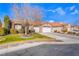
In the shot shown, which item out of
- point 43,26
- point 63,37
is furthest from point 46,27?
point 63,37

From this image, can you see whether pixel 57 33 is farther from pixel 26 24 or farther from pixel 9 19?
pixel 9 19

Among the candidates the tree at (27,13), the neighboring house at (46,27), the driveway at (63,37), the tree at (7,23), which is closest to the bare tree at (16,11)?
the tree at (27,13)

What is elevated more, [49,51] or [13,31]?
[13,31]

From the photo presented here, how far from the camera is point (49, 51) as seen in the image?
3.01 m

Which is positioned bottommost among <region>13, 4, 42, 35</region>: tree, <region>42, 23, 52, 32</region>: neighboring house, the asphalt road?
the asphalt road

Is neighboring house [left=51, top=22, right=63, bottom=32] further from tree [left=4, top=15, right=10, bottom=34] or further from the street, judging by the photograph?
tree [left=4, top=15, right=10, bottom=34]

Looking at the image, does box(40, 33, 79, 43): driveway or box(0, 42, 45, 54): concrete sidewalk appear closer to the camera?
box(0, 42, 45, 54): concrete sidewalk

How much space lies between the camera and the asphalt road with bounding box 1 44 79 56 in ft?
9.84

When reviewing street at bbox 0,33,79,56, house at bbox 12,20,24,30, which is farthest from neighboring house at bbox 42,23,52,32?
house at bbox 12,20,24,30

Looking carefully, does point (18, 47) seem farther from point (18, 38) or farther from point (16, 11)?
point (16, 11)

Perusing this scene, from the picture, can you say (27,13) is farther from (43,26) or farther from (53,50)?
(53,50)

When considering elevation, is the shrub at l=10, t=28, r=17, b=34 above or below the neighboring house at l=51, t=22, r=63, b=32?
below

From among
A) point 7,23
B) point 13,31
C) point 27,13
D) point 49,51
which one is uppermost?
point 27,13

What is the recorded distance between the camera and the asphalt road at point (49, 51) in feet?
9.84
